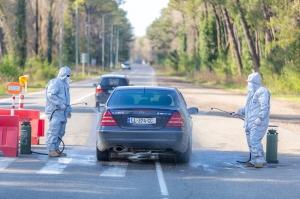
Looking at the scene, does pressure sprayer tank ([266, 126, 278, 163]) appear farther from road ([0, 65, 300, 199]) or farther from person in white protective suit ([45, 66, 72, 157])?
person in white protective suit ([45, 66, 72, 157])

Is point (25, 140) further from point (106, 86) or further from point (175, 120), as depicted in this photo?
point (106, 86)

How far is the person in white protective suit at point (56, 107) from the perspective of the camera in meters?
13.7

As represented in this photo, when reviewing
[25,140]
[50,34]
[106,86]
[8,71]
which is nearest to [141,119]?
[25,140]

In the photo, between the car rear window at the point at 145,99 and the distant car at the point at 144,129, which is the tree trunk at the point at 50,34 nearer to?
the car rear window at the point at 145,99

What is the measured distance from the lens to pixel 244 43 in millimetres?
56281

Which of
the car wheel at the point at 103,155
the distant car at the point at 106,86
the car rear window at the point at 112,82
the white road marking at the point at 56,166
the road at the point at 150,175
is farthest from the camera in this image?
the car rear window at the point at 112,82

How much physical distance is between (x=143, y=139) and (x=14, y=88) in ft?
18.5

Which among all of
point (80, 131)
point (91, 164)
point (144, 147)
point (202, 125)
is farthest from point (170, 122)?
point (202, 125)

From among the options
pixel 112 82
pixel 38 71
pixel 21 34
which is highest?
pixel 21 34

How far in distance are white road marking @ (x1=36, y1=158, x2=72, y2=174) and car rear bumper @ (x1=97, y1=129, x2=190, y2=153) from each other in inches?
33.3

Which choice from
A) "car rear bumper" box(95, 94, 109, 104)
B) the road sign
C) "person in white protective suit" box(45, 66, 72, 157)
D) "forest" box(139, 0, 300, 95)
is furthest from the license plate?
"forest" box(139, 0, 300, 95)

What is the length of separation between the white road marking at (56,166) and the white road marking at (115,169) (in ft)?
2.47

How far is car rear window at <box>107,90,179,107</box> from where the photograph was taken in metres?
13.1

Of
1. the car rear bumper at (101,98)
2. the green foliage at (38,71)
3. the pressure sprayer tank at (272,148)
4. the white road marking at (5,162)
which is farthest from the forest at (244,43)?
the white road marking at (5,162)
